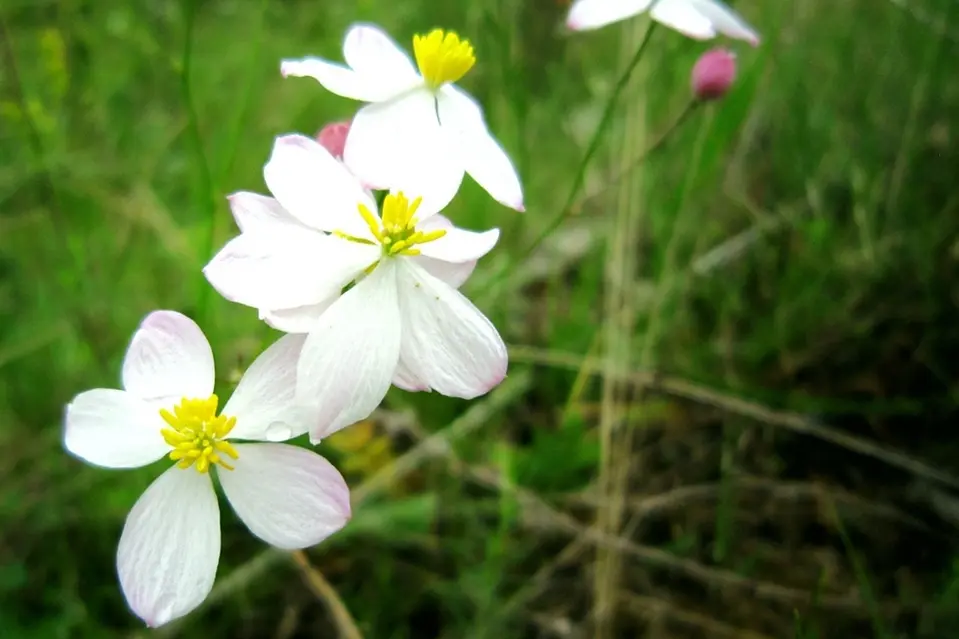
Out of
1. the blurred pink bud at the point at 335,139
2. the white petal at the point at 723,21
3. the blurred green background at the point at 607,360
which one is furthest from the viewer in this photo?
the blurred green background at the point at 607,360

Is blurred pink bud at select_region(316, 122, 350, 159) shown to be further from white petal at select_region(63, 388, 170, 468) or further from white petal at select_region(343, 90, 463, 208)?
white petal at select_region(63, 388, 170, 468)

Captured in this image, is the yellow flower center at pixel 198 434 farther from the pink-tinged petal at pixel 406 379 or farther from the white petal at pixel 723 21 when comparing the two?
the white petal at pixel 723 21

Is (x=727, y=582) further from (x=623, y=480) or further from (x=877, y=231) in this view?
(x=877, y=231)

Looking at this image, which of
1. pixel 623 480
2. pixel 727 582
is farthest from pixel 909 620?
pixel 623 480

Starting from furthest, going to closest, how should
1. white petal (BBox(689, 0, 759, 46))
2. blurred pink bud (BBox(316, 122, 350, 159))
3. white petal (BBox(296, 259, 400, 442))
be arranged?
white petal (BBox(689, 0, 759, 46)) → blurred pink bud (BBox(316, 122, 350, 159)) → white petal (BBox(296, 259, 400, 442))

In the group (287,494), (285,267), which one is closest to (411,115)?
(285,267)

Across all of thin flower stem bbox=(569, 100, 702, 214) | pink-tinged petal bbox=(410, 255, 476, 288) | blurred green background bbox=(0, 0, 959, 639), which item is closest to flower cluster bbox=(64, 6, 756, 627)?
pink-tinged petal bbox=(410, 255, 476, 288)

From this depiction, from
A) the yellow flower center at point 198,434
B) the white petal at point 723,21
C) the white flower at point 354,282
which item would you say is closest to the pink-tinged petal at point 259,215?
the white flower at point 354,282
